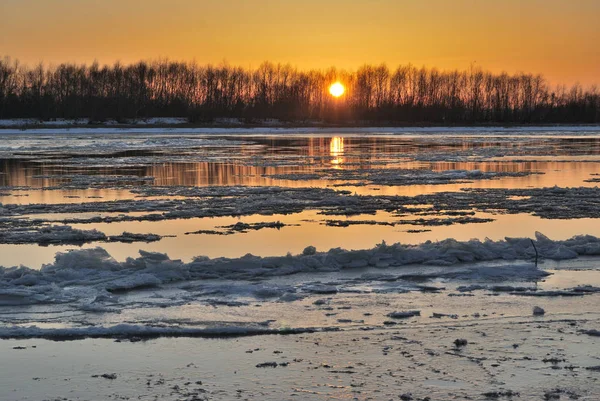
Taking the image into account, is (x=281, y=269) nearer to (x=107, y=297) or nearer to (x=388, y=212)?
(x=107, y=297)

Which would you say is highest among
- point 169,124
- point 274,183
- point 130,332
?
point 169,124

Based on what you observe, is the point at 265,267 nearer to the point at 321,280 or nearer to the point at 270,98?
the point at 321,280

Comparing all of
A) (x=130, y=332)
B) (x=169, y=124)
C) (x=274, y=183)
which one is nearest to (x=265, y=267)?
(x=130, y=332)

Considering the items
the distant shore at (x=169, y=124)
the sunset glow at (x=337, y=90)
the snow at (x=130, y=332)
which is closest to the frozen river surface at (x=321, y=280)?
the snow at (x=130, y=332)

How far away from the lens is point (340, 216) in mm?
14891

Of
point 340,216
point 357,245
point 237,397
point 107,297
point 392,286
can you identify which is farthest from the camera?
point 340,216

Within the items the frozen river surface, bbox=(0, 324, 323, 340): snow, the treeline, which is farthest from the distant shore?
bbox=(0, 324, 323, 340): snow

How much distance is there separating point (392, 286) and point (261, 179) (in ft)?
43.3

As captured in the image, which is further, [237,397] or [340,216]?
[340,216]

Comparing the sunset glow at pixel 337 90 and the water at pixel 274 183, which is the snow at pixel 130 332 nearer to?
the water at pixel 274 183

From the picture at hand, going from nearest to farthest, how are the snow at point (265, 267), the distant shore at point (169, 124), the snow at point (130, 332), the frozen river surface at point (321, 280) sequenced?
1. the frozen river surface at point (321, 280)
2. the snow at point (130, 332)
3. the snow at point (265, 267)
4. the distant shore at point (169, 124)

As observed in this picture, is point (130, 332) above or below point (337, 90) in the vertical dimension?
below

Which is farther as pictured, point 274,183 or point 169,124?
point 169,124

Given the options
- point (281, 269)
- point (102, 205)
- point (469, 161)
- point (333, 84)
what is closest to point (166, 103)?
point (333, 84)
